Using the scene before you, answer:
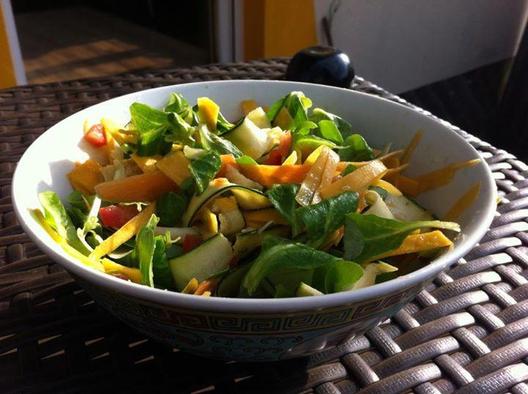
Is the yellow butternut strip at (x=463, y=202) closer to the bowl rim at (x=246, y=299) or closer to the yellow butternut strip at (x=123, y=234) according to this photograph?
the bowl rim at (x=246, y=299)

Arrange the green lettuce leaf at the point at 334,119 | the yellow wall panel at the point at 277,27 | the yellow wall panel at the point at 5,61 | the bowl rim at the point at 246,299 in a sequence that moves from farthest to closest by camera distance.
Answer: the yellow wall panel at the point at 277,27, the yellow wall panel at the point at 5,61, the green lettuce leaf at the point at 334,119, the bowl rim at the point at 246,299

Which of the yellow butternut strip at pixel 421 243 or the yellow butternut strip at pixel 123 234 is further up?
the yellow butternut strip at pixel 421 243

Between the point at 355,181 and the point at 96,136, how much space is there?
0.32 meters

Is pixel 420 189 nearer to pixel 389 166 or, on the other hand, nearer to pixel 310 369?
pixel 389 166

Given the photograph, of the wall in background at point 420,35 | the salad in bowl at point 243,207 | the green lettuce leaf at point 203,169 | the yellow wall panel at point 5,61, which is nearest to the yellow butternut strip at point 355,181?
the salad in bowl at point 243,207

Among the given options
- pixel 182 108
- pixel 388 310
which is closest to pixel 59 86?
pixel 182 108

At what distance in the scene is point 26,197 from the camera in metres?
0.53

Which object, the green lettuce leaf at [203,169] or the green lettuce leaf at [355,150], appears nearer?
the green lettuce leaf at [203,169]

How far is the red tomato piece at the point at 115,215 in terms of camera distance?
0.57 meters

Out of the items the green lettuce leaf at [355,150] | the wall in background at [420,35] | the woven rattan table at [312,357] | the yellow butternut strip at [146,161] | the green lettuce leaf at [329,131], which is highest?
the green lettuce leaf at [329,131]

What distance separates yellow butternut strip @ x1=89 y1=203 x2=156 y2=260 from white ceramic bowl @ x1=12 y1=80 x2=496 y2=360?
0.06 metres

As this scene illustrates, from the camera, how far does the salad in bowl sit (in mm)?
475

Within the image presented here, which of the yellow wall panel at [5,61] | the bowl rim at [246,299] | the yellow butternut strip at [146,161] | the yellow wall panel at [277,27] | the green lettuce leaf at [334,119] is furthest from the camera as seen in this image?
the yellow wall panel at [277,27]

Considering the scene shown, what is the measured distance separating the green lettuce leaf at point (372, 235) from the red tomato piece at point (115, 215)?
224mm
